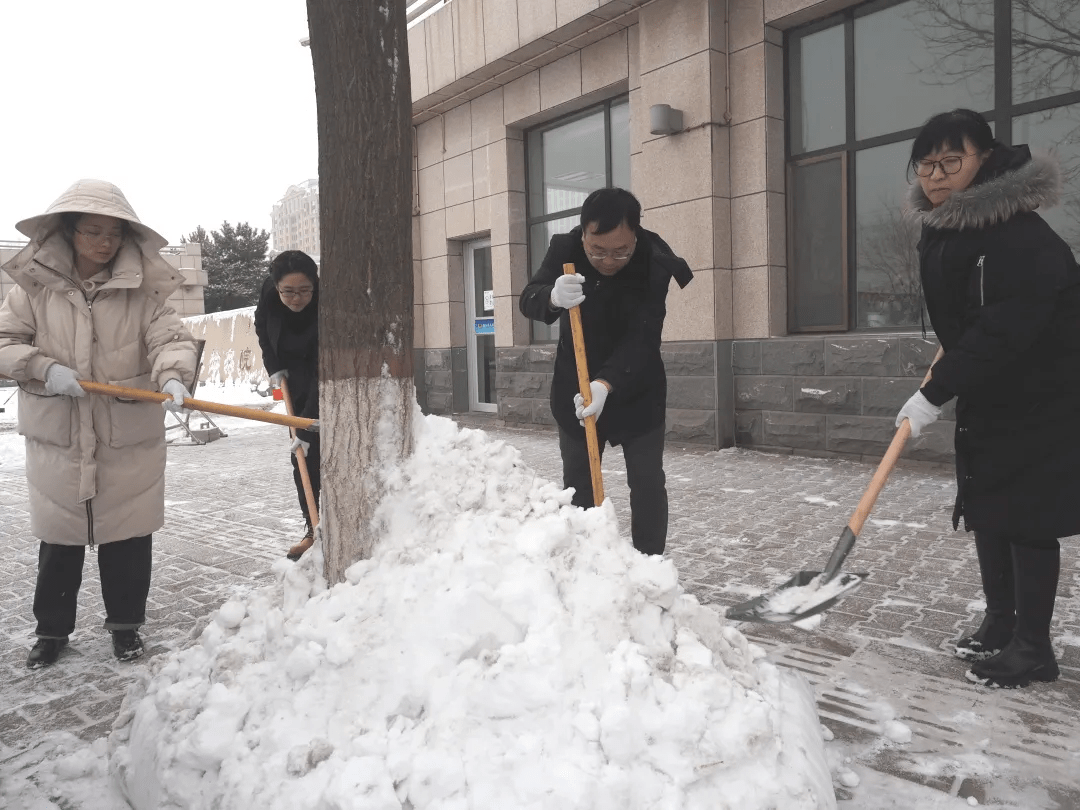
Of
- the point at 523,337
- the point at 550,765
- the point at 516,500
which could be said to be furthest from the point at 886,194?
the point at 550,765

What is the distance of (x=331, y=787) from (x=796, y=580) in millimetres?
1618

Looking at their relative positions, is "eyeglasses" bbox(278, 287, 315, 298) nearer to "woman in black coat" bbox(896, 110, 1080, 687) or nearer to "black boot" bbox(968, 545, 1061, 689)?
"woman in black coat" bbox(896, 110, 1080, 687)

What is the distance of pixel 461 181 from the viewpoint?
38.0 feet

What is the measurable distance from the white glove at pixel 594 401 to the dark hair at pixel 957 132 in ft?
4.56

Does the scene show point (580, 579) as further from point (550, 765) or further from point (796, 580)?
point (796, 580)

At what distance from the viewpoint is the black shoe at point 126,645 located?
3.40 meters

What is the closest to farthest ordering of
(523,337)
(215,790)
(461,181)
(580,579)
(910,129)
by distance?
1. (215,790)
2. (580,579)
3. (910,129)
4. (523,337)
5. (461,181)

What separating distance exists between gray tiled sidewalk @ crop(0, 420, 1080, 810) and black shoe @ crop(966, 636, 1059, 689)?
5 centimetres

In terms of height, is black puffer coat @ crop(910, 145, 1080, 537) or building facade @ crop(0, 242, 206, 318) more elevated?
building facade @ crop(0, 242, 206, 318)

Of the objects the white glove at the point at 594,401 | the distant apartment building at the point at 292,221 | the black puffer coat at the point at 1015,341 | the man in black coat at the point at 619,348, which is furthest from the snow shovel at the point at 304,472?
the distant apartment building at the point at 292,221

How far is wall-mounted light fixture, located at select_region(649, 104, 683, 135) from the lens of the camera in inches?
319

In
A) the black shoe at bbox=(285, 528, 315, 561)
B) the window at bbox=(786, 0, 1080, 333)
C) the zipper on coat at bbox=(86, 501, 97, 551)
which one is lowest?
the black shoe at bbox=(285, 528, 315, 561)

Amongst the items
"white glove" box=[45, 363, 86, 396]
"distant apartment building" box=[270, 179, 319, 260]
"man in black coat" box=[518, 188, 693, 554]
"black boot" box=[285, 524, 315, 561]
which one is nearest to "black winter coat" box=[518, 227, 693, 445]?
"man in black coat" box=[518, 188, 693, 554]

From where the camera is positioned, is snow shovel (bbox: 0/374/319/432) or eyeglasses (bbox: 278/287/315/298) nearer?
snow shovel (bbox: 0/374/319/432)
